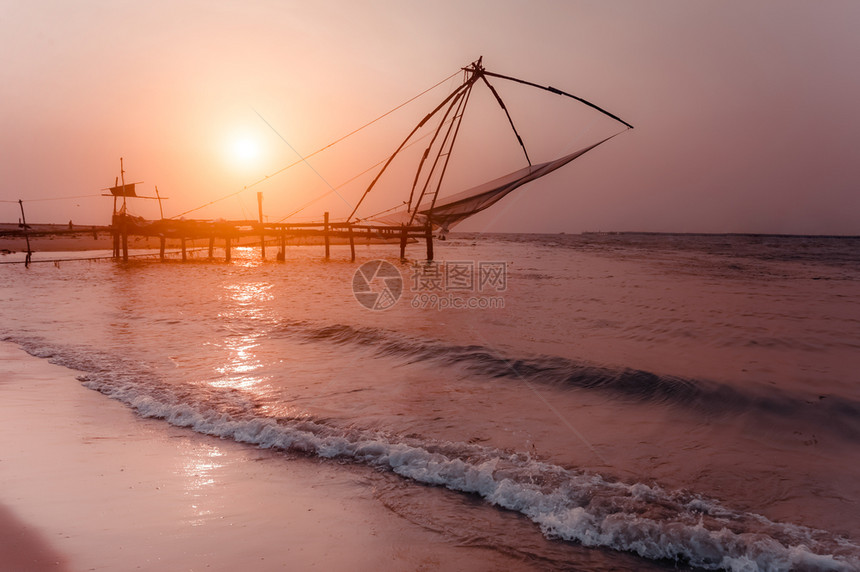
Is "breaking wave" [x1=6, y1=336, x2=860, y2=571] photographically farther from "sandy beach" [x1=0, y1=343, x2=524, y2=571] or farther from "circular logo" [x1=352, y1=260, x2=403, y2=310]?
"circular logo" [x1=352, y1=260, x2=403, y2=310]

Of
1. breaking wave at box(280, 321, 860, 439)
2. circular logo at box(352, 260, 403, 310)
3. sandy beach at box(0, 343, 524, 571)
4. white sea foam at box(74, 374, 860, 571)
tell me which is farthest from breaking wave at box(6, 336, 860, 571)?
circular logo at box(352, 260, 403, 310)

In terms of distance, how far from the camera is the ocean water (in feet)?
9.23

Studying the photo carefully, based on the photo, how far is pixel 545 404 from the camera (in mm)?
5086

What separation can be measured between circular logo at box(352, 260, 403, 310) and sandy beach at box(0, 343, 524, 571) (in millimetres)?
7567

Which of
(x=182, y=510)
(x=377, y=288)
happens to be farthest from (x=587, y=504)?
(x=377, y=288)

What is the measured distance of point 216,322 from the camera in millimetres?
9172

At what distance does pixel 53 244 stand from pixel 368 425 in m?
50.2

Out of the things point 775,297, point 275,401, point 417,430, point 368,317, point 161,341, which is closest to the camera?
point 417,430

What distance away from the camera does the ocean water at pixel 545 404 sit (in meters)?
2.81

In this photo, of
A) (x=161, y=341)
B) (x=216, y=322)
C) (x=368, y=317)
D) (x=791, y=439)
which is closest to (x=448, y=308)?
(x=368, y=317)

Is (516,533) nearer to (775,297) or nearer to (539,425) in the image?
(539,425)

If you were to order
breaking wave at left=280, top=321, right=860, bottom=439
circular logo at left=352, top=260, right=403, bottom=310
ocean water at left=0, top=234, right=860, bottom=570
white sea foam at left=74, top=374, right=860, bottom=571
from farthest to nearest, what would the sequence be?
circular logo at left=352, top=260, right=403, bottom=310 → breaking wave at left=280, top=321, right=860, bottom=439 → ocean water at left=0, top=234, right=860, bottom=570 → white sea foam at left=74, top=374, right=860, bottom=571

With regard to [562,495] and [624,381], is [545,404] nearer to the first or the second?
[624,381]

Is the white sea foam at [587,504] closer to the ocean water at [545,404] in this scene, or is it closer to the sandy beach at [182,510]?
the ocean water at [545,404]
